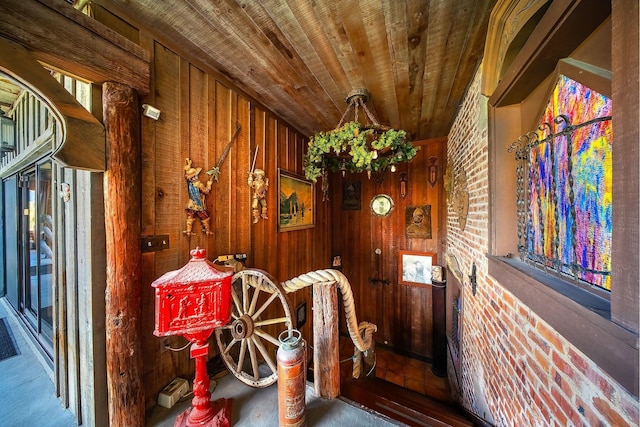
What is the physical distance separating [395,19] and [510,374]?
2.23 metres

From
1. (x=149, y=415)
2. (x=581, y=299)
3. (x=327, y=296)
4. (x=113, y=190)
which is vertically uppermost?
(x=113, y=190)

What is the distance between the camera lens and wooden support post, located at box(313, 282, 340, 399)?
1.47m

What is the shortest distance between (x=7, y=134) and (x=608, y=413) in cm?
521

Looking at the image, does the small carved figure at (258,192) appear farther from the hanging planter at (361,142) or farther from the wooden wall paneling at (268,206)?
the hanging planter at (361,142)

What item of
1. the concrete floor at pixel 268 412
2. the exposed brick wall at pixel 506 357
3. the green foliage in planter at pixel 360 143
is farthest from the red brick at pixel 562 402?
the green foliage in planter at pixel 360 143

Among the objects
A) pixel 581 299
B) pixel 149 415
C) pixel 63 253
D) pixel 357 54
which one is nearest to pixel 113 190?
pixel 63 253

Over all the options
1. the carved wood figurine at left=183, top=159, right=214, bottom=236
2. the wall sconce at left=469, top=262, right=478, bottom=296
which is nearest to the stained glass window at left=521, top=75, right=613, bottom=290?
the wall sconce at left=469, top=262, right=478, bottom=296

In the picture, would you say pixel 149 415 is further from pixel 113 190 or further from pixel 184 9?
pixel 184 9

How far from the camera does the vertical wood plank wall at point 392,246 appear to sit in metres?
3.55

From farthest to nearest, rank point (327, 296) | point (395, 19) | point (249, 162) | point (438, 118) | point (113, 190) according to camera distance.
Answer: point (438, 118), point (249, 162), point (327, 296), point (395, 19), point (113, 190)

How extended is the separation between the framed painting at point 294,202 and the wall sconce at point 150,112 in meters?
1.40

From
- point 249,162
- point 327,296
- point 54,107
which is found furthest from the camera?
point 249,162

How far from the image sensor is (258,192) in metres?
2.26

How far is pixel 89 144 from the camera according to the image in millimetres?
1109
